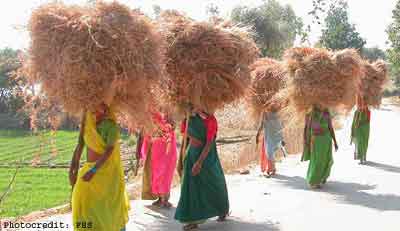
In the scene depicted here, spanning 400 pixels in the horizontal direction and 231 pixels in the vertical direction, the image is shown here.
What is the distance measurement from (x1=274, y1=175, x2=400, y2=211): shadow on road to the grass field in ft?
19.1

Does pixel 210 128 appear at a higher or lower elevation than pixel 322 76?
lower

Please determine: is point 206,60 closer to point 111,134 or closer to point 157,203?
point 111,134

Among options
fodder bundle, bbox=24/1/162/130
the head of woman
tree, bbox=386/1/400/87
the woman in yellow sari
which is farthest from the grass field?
tree, bbox=386/1/400/87

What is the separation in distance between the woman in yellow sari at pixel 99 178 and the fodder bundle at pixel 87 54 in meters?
0.24

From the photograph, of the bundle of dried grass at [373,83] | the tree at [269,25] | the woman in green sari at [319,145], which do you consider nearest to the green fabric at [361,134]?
the bundle of dried grass at [373,83]

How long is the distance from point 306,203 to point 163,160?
2.38 m

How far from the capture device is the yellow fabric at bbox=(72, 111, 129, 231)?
5230 mm

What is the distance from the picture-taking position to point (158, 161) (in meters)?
7.65

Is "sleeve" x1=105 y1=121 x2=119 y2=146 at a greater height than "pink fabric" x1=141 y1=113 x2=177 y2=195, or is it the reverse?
"sleeve" x1=105 y1=121 x2=119 y2=146

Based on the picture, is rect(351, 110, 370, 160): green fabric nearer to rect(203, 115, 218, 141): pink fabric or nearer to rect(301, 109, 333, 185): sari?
rect(301, 109, 333, 185): sari

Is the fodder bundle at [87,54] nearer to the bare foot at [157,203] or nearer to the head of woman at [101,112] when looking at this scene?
the head of woman at [101,112]

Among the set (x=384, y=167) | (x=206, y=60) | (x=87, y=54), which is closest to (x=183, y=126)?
(x=206, y=60)

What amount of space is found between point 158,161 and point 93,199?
244 cm

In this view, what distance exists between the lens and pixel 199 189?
258 inches
